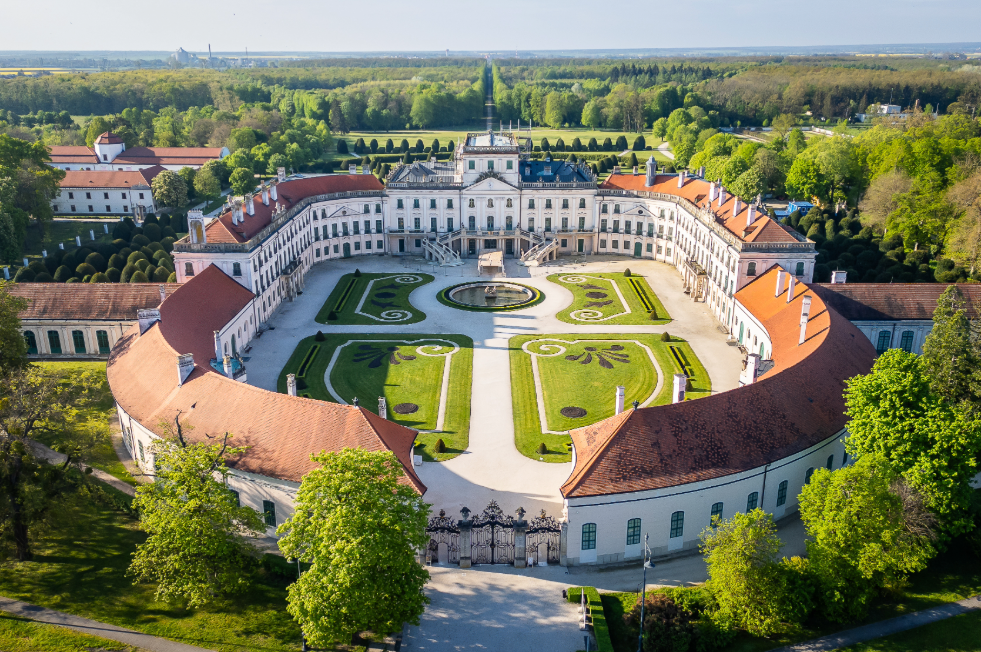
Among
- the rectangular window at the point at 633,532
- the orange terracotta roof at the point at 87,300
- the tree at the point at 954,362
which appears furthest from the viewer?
the orange terracotta roof at the point at 87,300

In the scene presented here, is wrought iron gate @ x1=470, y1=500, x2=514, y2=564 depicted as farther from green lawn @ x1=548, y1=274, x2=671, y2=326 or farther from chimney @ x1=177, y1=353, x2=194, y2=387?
green lawn @ x1=548, y1=274, x2=671, y2=326

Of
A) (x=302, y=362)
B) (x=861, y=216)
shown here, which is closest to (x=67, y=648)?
(x=302, y=362)

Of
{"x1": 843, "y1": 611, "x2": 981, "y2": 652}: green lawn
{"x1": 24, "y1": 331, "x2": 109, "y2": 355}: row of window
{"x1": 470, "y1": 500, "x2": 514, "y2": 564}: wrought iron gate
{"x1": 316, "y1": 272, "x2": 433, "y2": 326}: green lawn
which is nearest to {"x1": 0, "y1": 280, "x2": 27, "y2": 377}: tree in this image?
{"x1": 24, "y1": 331, "x2": 109, "y2": 355}: row of window

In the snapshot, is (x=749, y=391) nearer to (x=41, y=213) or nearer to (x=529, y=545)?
(x=529, y=545)

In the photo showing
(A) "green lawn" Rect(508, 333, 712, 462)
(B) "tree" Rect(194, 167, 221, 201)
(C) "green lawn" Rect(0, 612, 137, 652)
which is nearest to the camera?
(C) "green lawn" Rect(0, 612, 137, 652)

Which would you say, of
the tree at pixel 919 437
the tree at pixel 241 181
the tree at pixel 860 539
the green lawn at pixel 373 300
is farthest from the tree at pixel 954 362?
the tree at pixel 241 181

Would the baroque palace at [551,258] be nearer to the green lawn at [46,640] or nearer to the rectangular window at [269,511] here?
the rectangular window at [269,511]

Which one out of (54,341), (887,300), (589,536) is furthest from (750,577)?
(54,341)
